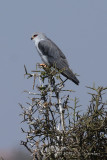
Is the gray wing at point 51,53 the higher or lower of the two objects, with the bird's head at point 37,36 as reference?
lower

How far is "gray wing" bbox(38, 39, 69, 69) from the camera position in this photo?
11.3 metres

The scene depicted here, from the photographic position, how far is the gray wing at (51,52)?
1135cm

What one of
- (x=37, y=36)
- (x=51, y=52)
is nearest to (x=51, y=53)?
(x=51, y=52)

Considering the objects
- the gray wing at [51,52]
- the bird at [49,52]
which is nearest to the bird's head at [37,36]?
the bird at [49,52]

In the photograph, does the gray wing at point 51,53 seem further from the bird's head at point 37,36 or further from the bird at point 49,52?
the bird's head at point 37,36

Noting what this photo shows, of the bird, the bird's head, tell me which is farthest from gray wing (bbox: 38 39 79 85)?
the bird's head

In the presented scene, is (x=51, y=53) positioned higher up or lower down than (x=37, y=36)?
lower down

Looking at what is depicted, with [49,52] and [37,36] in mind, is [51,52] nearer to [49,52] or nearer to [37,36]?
[49,52]

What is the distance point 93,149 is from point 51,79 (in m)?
1.48

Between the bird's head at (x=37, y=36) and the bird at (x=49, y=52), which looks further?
the bird's head at (x=37, y=36)

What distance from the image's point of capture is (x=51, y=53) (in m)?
11.9

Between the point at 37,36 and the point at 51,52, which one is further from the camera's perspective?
the point at 37,36

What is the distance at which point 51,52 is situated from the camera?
11.9 metres

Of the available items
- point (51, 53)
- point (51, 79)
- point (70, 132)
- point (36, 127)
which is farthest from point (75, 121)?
point (51, 53)
